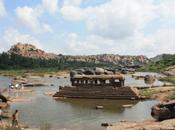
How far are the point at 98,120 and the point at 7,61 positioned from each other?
151596mm

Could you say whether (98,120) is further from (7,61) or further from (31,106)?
(7,61)

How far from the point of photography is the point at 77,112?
2128 inches

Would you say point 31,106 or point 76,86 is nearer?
point 31,106

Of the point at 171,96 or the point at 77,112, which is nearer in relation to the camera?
the point at 77,112

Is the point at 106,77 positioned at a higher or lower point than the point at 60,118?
higher

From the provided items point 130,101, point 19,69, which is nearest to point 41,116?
point 130,101

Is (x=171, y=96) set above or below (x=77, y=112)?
above

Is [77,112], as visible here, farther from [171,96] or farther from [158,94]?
[158,94]

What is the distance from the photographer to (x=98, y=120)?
4588 cm

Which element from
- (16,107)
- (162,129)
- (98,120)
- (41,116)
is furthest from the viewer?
(16,107)

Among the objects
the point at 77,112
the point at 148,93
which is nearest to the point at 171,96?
the point at 148,93

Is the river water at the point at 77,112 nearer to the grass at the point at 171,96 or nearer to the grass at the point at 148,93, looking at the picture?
the grass at the point at 171,96

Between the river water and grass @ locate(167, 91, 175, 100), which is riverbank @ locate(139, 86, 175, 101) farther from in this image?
the river water

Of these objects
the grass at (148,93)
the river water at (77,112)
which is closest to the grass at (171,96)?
the river water at (77,112)
